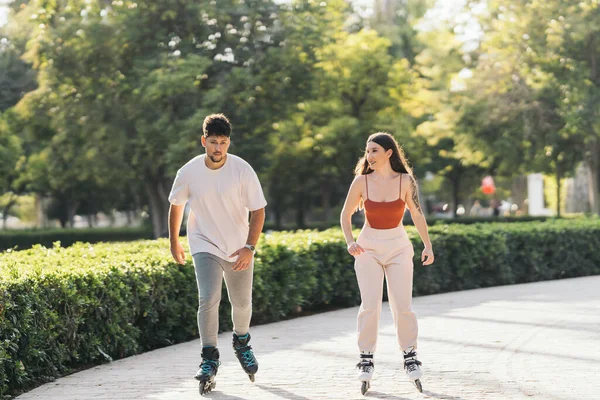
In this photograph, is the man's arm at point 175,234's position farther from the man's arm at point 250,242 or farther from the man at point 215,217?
the man's arm at point 250,242

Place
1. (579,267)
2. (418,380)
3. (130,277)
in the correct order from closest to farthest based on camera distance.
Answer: (418,380), (130,277), (579,267)

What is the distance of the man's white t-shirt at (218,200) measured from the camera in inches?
288

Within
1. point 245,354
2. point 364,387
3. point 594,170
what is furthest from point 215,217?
point 594,170

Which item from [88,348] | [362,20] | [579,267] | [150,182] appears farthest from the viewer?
[362,20]

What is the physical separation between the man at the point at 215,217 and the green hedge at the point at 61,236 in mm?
33327

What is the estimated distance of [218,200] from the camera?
24.0 feet

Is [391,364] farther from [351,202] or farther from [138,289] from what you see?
[138,289]

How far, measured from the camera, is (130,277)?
31.9 feet

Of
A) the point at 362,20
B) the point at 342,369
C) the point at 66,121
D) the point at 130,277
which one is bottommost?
the point at 342,369

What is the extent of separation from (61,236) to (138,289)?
34878mm

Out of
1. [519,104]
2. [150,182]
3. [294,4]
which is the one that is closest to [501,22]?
[519,104]

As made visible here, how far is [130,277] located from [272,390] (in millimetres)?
2766

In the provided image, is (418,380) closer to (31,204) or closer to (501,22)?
(501,22)

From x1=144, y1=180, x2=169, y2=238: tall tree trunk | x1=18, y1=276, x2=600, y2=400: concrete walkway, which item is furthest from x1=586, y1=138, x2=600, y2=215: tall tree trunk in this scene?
x1=18, y1=276, x2=600, y2=400: concrete walkway
